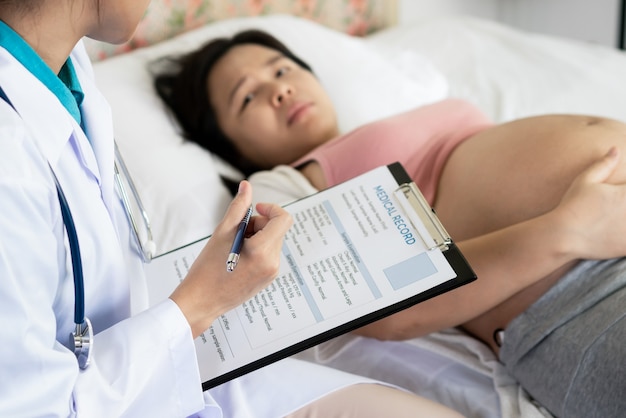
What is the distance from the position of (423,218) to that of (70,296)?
1.55 ft

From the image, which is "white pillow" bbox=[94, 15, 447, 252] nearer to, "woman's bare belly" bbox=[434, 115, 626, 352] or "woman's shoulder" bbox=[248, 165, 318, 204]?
"woman's shoulder" bbox=[248, 165, 318, 204]

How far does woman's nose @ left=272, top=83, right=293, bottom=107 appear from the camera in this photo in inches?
64.0

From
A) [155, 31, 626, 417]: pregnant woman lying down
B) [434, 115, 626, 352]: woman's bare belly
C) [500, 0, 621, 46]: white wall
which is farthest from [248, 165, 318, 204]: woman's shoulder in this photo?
[500, 0, 621, 46]: white wall

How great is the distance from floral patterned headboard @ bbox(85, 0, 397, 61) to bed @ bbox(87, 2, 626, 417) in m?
0.01

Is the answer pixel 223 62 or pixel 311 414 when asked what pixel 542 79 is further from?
pixel 311 414

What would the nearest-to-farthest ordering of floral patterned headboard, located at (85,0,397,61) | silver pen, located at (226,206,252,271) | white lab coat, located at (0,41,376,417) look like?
white lab coat, located at (0,41,376,417) < silver pen, located at (226,206,252,271) < floral patterned headboard, located at (85,0,397,61)

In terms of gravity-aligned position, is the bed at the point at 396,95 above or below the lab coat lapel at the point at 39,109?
below

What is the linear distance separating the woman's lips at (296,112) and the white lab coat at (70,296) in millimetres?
720

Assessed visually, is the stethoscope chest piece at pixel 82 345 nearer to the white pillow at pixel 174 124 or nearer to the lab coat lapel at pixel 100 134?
the lab coat lapel at pixel 100 134

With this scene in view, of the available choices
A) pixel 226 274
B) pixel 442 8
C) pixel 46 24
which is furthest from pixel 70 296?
pixel 442 8

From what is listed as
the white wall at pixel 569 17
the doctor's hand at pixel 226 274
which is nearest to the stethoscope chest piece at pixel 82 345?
the doctor's hand at pixel 226 274

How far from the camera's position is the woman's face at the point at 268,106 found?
163 centimetres

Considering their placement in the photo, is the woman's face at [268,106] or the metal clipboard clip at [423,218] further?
the woman's face at [268,106]

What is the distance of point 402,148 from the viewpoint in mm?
1458
